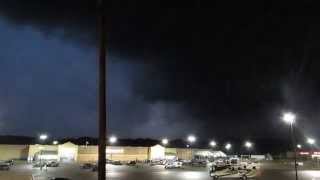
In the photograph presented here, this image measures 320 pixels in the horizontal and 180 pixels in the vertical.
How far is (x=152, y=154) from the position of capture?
142m

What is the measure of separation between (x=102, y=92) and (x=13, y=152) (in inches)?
4928

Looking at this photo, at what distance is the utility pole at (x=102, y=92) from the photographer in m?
12.2

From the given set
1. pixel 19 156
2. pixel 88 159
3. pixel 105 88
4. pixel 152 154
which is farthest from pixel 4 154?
pixel 105 88

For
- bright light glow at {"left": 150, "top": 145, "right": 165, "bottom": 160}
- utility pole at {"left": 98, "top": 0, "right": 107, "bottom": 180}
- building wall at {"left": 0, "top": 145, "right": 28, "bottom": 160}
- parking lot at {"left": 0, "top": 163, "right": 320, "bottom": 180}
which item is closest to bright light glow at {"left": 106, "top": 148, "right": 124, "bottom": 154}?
bright light glow at {"left": 150, "top": 145, "right": 165, "bottom": 160}

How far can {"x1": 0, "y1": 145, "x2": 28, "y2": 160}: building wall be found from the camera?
12750cm

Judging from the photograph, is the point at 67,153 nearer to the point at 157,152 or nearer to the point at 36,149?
the point at 36,149

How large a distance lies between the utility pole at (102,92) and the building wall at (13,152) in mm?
122125

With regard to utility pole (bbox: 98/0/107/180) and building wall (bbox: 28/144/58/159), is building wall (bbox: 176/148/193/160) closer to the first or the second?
building wall (bbox: 28/144/58/159)

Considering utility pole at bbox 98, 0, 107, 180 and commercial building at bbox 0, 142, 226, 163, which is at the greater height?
utility pole at bbox 98, 0, 107, 180

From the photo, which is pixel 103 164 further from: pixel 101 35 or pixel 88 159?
pixel 88 159

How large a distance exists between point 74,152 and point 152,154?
2464cm

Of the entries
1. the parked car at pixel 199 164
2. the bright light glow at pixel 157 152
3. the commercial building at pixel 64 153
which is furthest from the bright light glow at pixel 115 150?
the parked car at pixel 199 164

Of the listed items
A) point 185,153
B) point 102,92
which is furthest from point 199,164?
point 102,92

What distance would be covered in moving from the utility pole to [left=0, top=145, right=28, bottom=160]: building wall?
12213 centimetres
